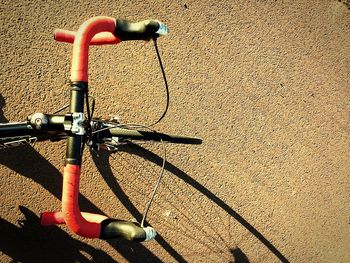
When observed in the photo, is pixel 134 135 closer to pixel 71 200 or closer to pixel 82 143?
pixel 82 143

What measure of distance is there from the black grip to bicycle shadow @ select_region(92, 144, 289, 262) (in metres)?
1.72

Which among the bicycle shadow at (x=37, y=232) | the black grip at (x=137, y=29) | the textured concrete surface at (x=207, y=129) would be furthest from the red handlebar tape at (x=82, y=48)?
the bicycle shadow at (x=37, y=232)

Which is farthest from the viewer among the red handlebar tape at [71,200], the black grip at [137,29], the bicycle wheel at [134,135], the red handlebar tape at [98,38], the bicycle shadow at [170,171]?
the bicycle shadow at [170,171]

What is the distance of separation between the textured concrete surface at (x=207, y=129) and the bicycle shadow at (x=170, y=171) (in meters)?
0.01

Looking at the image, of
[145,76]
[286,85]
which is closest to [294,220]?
[286,85]

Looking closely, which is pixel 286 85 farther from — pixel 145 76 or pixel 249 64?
pixel 145 76

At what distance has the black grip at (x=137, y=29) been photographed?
177cm

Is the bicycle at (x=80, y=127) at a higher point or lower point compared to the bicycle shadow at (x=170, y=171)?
higher

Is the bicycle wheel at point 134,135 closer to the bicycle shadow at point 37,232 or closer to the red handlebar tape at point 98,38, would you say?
the red handlebar tape at point 98,38

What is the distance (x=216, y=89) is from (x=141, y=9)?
1253 mm

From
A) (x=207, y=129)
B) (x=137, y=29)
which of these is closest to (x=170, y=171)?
(x=207, y=129)

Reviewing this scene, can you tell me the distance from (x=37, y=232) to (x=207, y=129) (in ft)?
7.12

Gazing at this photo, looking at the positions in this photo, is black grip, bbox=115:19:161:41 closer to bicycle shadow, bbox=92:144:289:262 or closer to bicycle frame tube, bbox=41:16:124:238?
bicycle frame tube, bbox=41:16:124:238

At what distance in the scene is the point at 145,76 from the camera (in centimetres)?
345
